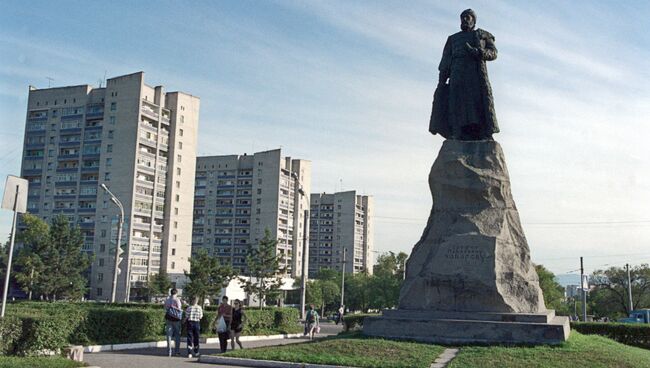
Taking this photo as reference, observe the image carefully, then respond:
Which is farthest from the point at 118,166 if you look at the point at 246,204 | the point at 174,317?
the point at 174,317

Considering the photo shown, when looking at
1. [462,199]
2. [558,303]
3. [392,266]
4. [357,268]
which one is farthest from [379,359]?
[357,268]

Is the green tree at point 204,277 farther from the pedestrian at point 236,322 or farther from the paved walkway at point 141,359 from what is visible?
the pedestrian at point 236,322

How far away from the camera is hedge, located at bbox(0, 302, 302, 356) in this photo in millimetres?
11805

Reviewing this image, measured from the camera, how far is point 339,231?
4198 inches

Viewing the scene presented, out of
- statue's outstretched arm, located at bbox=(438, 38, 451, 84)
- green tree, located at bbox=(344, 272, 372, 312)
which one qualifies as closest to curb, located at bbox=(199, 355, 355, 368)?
statue's outstretched arm, located at bbox=(438, 38, 451, 84)

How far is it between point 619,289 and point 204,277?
1623 inches

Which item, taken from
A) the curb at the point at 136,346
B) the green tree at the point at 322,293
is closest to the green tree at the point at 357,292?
the green tree at the point at 322,293

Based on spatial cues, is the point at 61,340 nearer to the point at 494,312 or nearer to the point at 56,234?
the point at 494,312

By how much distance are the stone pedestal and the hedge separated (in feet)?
22.6

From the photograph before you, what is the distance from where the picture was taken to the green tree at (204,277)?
42.0 metres

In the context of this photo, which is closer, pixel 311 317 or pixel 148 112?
pixel 311 317

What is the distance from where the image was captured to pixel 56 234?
1981 inches

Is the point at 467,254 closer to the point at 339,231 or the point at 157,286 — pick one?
the point at 157,286

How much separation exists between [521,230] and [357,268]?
307ft
